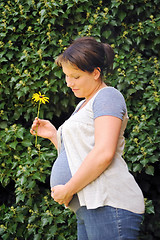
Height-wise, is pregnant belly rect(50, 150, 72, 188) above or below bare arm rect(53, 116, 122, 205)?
below

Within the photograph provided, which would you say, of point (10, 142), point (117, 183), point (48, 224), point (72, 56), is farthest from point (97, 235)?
point (10, 142)

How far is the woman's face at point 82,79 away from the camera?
149 centimetres

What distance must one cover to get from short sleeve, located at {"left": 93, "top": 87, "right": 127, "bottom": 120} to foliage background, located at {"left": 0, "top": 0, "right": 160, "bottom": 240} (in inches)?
57.3

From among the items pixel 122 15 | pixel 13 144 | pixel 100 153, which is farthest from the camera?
pixel 122 15

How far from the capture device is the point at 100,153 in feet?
4.24

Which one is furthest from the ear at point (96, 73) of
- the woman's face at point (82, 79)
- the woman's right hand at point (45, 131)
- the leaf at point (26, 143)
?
the leaf at point (26, 143)

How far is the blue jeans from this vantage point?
4.28ft

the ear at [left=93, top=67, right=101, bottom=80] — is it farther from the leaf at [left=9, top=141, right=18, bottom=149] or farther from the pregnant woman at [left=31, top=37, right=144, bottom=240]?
the leaf at [left=9, top=141, right=18, bottom=149]


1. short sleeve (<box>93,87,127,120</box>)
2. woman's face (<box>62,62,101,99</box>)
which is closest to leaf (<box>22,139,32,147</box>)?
woman's face (<box>62,62,101,99</box>)

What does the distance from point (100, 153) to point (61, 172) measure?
301 millimetres

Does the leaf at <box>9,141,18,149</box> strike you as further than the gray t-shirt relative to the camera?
Yes

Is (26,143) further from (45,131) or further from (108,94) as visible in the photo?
(108,94)

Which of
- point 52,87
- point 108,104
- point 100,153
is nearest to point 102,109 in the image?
point 108,104

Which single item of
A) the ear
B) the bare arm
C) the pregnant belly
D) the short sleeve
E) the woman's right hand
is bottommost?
the woman's right hand
